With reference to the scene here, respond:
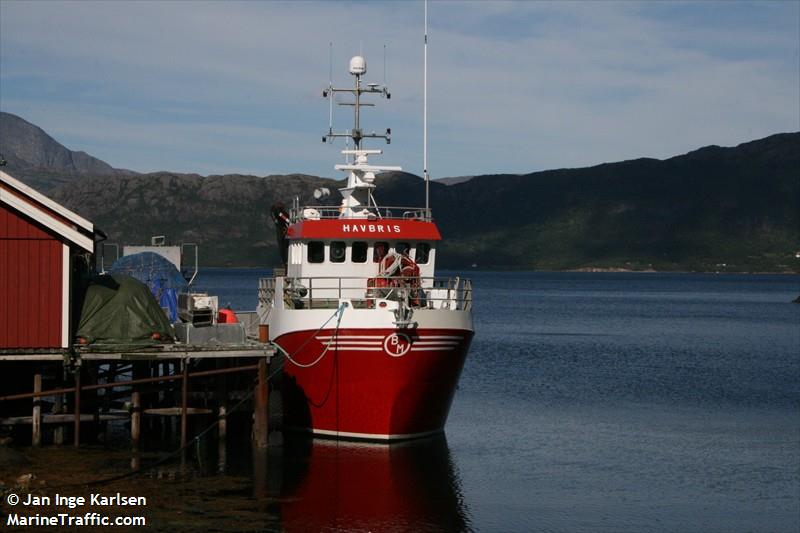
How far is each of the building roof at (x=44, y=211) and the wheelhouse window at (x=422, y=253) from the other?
428 inches

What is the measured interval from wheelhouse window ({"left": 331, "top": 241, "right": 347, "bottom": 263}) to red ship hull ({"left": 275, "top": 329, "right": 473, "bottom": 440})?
10.4ft

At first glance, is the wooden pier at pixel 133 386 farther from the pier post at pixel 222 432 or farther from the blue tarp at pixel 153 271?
the blue tarp at pixel 153 271

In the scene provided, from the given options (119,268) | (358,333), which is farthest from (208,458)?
(119,268)

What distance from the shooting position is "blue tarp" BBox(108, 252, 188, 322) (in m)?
50.3

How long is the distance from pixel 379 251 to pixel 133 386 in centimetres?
876

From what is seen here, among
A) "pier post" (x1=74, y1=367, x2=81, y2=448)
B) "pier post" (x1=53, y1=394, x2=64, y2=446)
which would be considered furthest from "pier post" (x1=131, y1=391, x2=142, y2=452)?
"pier post" (x1=53, y1=394, x2=64, y2=446)

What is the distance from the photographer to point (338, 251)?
125 feet

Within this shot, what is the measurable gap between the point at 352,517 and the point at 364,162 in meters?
15.0

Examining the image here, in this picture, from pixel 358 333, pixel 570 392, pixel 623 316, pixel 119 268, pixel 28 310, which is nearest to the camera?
pixel 28 310

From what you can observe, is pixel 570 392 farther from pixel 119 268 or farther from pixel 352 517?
pixel 352 517

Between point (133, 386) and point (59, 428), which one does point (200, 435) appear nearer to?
point (133, 386)

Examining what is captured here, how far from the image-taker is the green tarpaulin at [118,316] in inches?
1331

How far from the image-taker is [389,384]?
3444 cm

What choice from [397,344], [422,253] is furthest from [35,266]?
[422,253]
